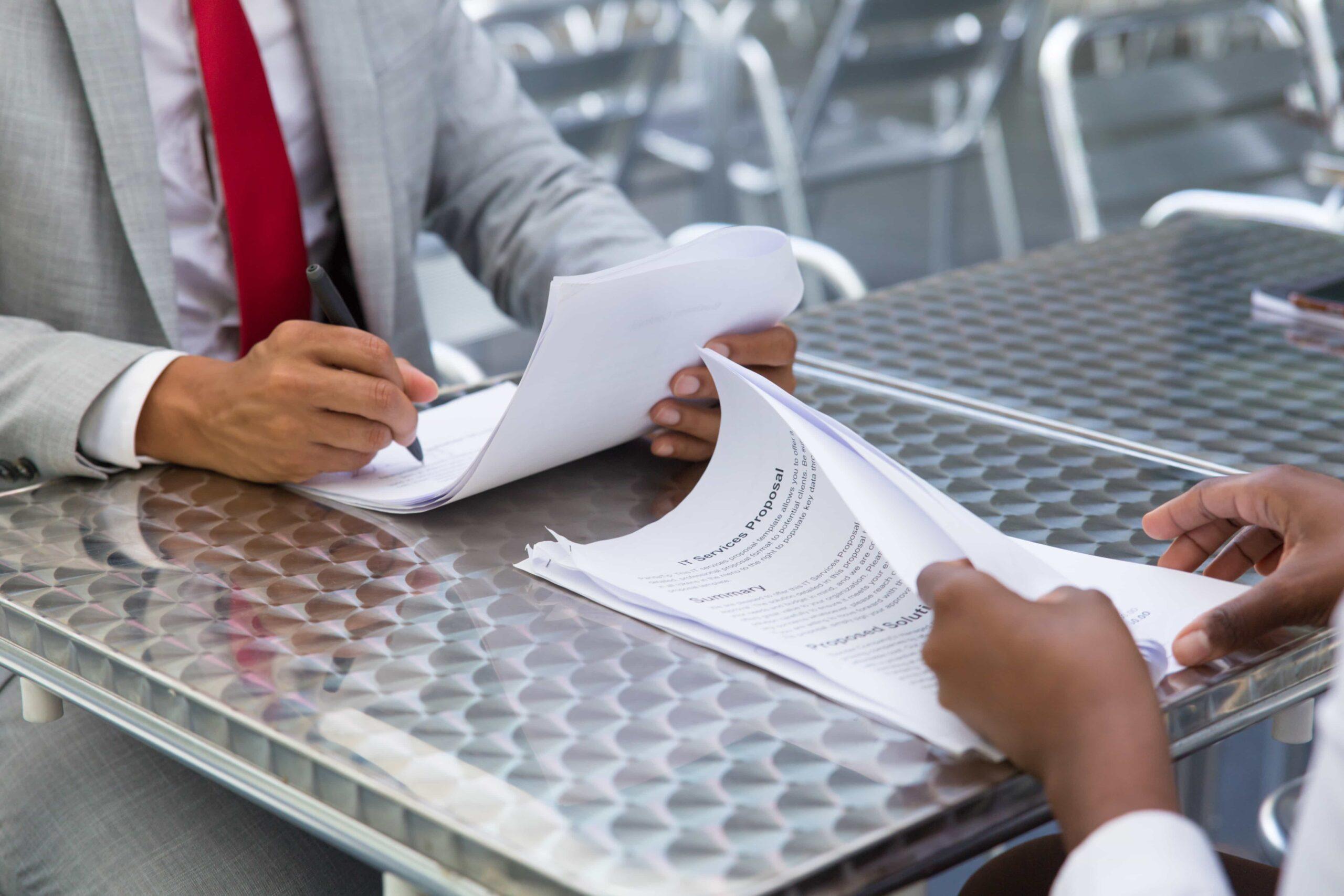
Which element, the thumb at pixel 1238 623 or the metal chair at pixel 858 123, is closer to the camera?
the thumb at pixel 1238 623

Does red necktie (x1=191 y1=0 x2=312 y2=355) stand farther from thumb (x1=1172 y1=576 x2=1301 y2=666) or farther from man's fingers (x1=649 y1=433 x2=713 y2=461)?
thumb (x1=1172 y1=576 x2=1301 y2=666)

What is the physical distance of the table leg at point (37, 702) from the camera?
2.13 feet

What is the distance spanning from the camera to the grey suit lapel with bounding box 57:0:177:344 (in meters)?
0.98

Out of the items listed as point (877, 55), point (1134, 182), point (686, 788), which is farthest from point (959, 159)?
point (686, 788)

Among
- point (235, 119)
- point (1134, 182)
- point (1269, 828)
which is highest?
point (235, 119)

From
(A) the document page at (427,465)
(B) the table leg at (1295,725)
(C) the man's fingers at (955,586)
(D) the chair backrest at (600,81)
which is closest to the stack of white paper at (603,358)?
(A) the document page at (427,465)

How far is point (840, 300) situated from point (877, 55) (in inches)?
81.0

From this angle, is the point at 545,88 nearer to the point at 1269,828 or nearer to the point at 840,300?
the point at 840,300

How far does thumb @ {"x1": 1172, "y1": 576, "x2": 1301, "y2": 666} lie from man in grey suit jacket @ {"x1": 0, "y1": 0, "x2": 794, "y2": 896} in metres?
0.32

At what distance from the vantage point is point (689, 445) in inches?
31.8

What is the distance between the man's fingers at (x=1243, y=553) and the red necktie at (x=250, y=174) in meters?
0.68

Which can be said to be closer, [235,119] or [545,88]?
[235,119]

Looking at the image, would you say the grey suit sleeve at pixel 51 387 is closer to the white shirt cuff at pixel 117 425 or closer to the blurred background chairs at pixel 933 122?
the white shirt cuff at pixel 117 425

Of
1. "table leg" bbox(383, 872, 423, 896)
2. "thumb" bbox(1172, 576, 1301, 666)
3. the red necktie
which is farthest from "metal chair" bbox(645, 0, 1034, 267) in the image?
"table leg" bbox(383, 872, 423, 896)
